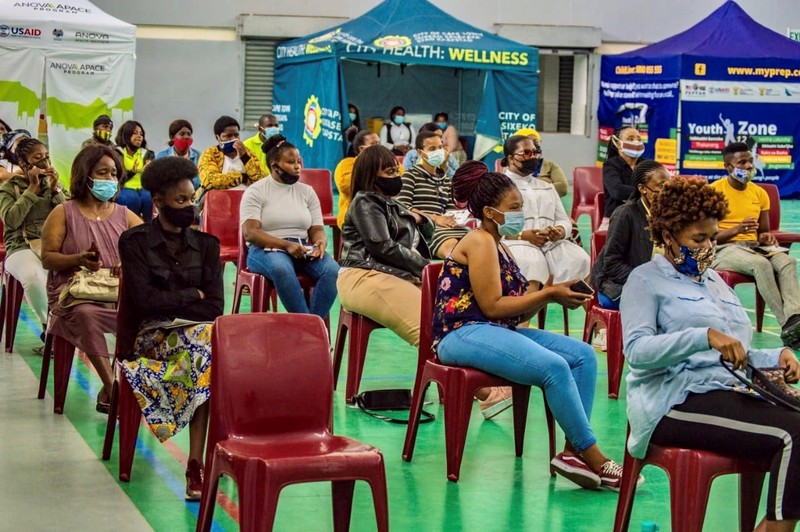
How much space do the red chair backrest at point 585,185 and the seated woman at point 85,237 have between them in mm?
6349

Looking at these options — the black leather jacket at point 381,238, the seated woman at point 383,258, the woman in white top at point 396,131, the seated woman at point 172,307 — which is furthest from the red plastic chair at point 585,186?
the woman in white top at point 396,131

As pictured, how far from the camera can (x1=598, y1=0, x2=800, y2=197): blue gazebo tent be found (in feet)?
69.4

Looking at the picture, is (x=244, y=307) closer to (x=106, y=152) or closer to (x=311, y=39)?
(x=106, y=152)

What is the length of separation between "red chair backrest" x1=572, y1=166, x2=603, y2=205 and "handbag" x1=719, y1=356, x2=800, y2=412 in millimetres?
7980

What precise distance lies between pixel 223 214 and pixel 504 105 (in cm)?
1225

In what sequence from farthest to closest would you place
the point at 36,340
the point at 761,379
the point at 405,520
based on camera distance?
the point at 36,340 → the point at 405,520 → the point at 761,379

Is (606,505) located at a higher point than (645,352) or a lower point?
lower

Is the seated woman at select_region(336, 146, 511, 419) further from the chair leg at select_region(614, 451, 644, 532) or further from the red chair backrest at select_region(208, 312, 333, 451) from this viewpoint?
the chair leg at select_region(614, 451, 644, 532)

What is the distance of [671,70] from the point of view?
21.1 metres

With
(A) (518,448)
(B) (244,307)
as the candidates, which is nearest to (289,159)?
(B) (244,307)

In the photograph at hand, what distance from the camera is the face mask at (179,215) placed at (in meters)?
5.44

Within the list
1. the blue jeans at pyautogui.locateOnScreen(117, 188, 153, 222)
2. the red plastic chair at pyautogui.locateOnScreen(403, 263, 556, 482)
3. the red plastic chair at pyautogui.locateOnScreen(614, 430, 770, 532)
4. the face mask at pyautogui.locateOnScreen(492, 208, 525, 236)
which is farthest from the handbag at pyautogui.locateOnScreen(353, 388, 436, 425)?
the blue jeans at pyautogui.locateOnScreen(117, 188, 153, 222)

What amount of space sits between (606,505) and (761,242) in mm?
4332

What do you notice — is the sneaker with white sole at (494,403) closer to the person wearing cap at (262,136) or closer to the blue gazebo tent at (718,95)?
the person wearing cap at (262,136)
